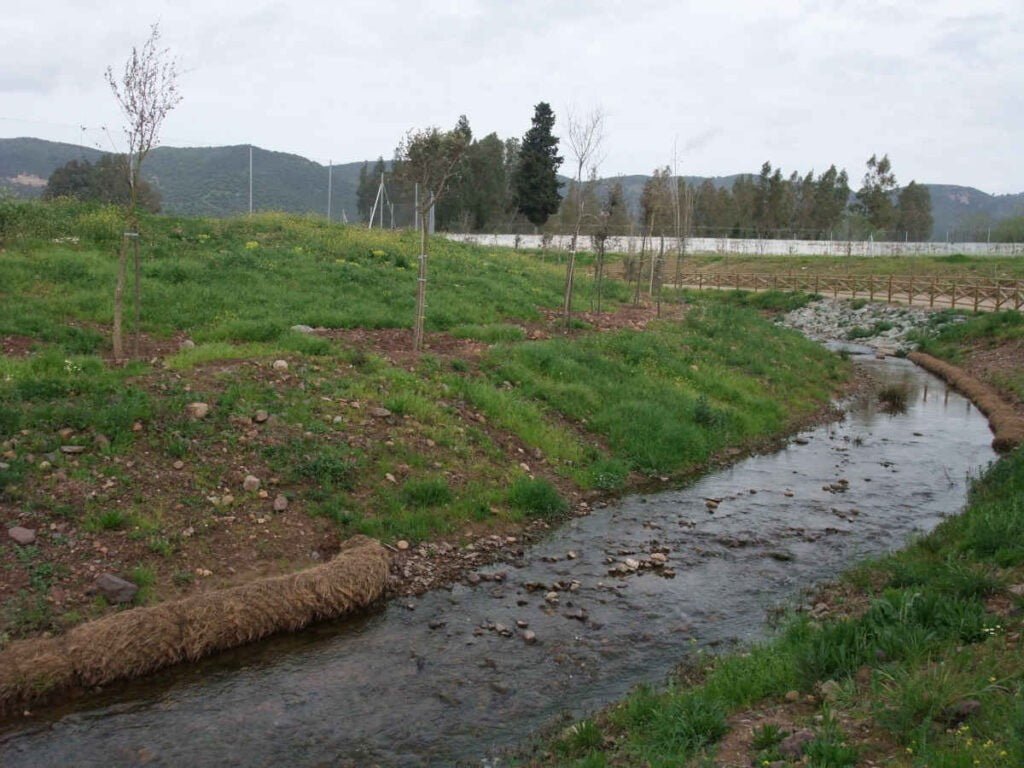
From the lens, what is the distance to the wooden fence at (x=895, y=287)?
36781 mm

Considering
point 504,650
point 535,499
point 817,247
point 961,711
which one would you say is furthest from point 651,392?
point 817,247

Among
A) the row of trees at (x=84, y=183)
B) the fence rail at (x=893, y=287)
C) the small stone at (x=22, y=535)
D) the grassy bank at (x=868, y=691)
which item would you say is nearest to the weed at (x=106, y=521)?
the small stone at (x=22, y=535)

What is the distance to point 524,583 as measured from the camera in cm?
910

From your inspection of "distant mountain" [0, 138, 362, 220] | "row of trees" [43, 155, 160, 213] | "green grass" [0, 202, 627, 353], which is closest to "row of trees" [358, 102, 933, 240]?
"distant mountain" [0, 138, 362, 220]

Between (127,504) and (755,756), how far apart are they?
265 inches

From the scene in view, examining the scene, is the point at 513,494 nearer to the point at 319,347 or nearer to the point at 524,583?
the point at 524,583

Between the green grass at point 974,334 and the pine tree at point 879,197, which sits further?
the pine tree at point 879,197

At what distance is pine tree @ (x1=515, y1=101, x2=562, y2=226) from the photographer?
197ft

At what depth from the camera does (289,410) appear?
11.2 meters

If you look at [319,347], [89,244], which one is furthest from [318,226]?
[319,347]

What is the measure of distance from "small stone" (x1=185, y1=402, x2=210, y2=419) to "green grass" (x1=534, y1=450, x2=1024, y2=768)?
21.4 ft

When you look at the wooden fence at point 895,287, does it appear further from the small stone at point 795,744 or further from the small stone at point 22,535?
the small stone at point 795,744

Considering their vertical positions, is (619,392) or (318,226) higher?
(318,226)

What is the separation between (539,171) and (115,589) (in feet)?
186
